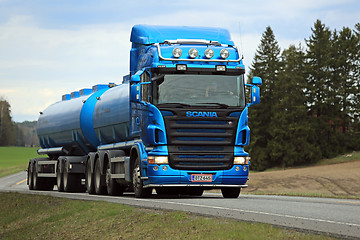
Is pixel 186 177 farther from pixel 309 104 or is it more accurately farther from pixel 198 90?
pixel 309 104

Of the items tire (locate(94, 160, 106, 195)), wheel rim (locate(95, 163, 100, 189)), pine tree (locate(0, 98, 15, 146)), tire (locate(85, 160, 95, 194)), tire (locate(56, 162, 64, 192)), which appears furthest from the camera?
pine tree (locate(0, 98, 15, 146))

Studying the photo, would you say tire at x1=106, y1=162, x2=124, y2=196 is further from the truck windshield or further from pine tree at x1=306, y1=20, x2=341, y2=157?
pine tree at x1=306, y1=20, x2=341, y2=157

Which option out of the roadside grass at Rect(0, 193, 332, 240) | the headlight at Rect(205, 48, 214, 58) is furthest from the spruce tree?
the headlight at Rect(205, 48, 214, 58)

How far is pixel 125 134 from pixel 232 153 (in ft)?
15.3

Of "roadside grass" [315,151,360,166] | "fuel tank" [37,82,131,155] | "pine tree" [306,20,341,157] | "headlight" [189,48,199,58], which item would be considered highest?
"pine tree" [306,20,341,157]

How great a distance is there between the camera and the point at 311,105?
8900cm

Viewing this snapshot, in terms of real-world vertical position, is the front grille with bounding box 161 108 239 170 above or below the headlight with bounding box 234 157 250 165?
above

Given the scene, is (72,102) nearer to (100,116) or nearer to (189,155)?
(100,116)

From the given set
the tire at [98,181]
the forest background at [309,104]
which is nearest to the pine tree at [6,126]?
the forest background at [309,104]

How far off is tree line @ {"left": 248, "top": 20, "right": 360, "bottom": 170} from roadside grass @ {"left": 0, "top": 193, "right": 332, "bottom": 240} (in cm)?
6373

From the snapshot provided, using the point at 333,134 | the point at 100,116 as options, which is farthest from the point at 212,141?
the point at 333,134

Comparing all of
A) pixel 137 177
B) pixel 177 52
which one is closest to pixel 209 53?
pixel 177 52

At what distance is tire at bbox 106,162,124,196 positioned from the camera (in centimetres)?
2275

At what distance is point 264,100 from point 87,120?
219 ft
